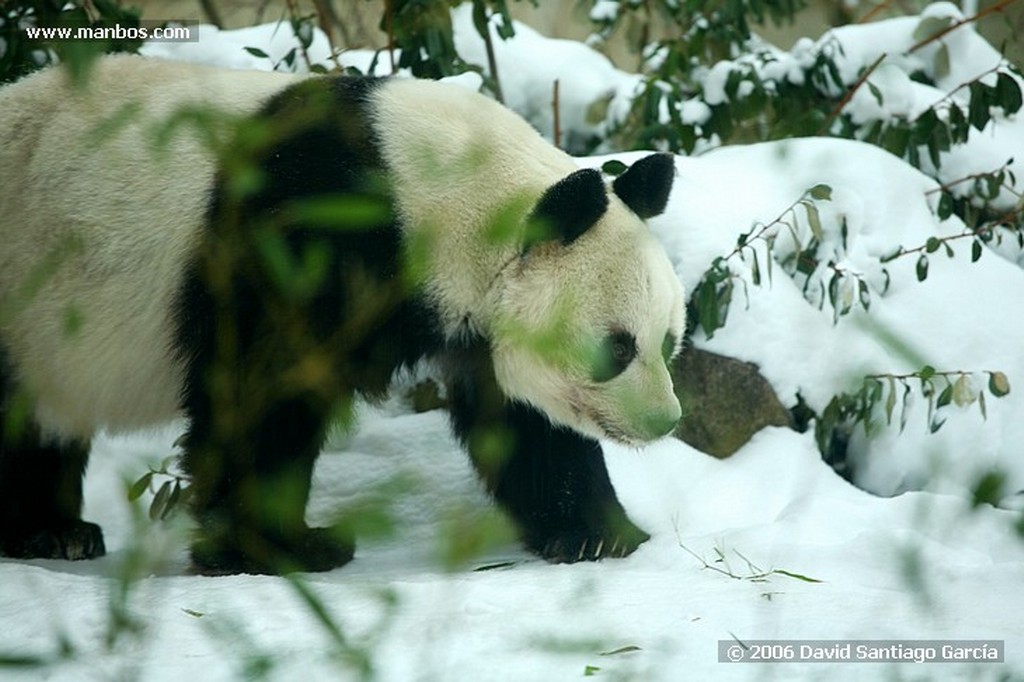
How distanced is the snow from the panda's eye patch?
1.56 ft

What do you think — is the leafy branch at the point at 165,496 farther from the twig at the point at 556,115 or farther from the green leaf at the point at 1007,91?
the green leaf at the point at 1007,91

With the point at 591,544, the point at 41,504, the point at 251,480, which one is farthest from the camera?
the point at 41,504

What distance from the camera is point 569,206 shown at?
3.15m

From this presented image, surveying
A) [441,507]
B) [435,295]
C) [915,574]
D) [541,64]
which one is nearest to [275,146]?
[435,295]

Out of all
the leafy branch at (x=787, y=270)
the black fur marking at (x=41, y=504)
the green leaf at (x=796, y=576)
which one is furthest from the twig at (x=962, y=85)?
the black fur marking at (x=41, y=504)

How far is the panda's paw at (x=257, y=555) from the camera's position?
323 cm

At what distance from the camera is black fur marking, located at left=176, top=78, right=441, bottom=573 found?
3107 millimetres

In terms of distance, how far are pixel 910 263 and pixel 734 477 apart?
1.33 m

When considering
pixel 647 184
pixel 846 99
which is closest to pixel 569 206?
pixel 647 184

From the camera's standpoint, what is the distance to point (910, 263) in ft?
16.2

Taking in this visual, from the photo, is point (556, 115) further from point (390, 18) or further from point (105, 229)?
point (105, 229)

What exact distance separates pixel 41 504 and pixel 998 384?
3.04 metres

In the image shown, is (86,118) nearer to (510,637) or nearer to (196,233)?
(196,233)

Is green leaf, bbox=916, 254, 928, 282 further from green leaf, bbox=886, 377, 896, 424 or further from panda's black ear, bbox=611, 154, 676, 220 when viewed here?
panda's black ear, bbox=611, 154, 676, 220
